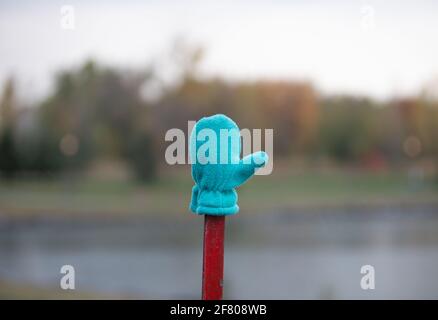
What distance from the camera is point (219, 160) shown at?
3.44 metres

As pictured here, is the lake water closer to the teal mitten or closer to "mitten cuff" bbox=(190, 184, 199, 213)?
"mitten cuff" bbox=(190, 184, 199, 213)

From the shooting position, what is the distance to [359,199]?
25.4m

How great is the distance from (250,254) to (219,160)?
12.3 metres

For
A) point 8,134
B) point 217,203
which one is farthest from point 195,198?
point 8,134

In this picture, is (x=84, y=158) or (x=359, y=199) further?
(x=84, y=158)

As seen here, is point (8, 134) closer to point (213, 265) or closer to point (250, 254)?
point (250, 254)

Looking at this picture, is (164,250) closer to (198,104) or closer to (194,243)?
(194,243)

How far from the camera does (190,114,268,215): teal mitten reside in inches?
134

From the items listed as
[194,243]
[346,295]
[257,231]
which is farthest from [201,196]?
[257,231]

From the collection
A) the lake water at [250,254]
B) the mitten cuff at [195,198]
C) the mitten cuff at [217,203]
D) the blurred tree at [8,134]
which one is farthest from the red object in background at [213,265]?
the blurred tree at [8,134]

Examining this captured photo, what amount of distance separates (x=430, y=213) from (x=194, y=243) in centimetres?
1038

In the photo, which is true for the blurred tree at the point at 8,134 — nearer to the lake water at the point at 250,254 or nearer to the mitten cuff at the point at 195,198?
the lake water at the point at 250,254

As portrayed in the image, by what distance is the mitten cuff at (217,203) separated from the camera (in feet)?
11.2

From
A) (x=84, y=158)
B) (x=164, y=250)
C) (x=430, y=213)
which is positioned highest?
(x=84, y=158)
